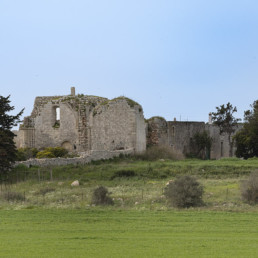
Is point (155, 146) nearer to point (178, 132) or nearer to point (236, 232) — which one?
point (178, 132)

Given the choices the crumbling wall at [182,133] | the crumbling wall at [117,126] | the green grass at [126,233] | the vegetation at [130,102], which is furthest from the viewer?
the crumbling wall at [182,133]

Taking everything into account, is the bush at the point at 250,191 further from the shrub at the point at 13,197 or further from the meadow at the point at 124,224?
the shrub at the point at 13,197

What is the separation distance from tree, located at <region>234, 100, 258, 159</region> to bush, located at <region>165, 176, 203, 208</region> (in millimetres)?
23015

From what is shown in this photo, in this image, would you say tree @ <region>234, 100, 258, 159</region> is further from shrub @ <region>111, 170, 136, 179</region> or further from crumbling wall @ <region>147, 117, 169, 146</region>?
shrub @ <region>111, 170, 136, 179</region>

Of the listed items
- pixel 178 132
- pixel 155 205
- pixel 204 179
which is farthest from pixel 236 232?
pixel 178 132

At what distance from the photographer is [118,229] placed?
11453 mm

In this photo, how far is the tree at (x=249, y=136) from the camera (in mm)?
38594

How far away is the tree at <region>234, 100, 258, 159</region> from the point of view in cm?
3859

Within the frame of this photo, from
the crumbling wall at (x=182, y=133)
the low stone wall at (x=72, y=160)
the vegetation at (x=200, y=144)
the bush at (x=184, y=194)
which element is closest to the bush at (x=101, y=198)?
the bush at (x=184, y=194)

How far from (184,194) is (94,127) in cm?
2187

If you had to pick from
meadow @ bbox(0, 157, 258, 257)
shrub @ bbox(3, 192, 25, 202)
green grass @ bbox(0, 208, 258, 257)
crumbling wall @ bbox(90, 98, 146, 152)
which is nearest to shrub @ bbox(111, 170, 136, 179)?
meadow @ bbox(0, 157, 258, 257)

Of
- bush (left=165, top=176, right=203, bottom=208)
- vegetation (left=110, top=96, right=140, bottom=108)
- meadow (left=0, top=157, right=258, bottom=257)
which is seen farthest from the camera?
vegetation (left=110, top=96, right=140, bottom=108)

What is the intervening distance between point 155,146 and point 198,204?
24433mm

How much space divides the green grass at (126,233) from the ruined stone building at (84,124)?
72.3ft
